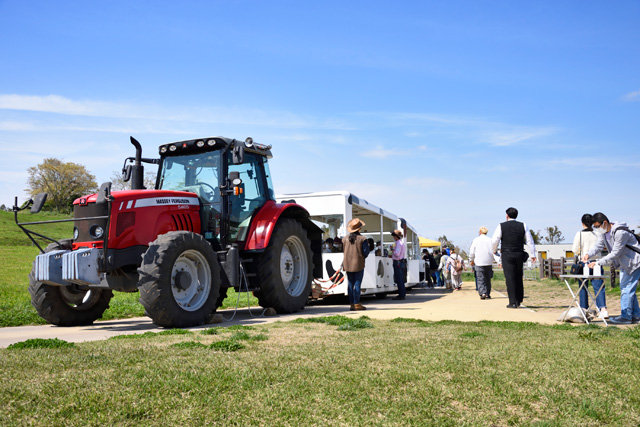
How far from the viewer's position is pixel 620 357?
5.07 meters

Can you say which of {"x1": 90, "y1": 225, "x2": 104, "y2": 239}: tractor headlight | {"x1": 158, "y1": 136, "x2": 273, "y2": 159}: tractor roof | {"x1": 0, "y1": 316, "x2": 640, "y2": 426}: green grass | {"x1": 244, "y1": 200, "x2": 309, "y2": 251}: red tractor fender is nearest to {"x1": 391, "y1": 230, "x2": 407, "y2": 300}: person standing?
{"x1": 244, "y1": 200, "x2": 309, "y2": 251}: red tractor fender

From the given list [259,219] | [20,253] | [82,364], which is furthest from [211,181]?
[20,253]

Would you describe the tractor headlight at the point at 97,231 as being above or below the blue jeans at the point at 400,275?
above

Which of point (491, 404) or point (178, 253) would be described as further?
point (178, 253)

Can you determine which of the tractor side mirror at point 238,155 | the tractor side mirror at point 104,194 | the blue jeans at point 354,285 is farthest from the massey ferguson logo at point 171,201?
the blue jeans at point 354,285

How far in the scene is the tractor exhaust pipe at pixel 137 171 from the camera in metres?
9.88

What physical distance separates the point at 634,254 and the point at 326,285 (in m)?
7.47

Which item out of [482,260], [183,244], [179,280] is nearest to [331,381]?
[183,244]

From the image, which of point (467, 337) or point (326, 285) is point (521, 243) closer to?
point (326, 285)

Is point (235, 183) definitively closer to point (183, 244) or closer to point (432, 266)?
point (183, 244)

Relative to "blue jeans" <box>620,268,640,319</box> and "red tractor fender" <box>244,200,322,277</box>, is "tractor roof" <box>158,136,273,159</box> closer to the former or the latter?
"red tractor fender" <box>244,200,322,277</box>

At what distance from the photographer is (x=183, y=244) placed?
28.7 ft

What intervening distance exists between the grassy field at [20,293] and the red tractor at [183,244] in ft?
4.23

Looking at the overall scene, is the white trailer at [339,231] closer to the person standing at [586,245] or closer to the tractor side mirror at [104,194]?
the person standing at [586,245]
